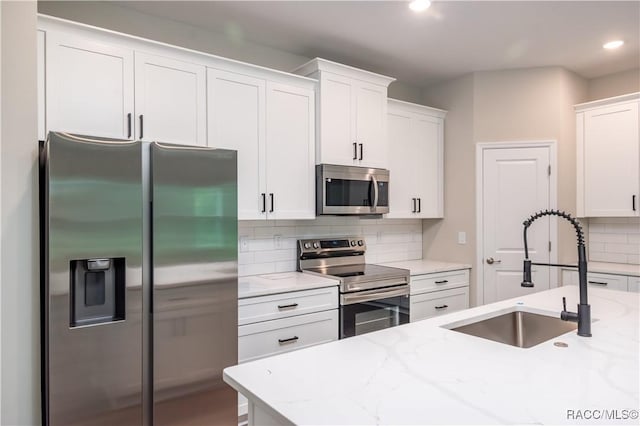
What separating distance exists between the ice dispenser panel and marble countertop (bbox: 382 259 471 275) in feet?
7.66

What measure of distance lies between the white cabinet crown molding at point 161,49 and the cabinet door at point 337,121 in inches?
5.8

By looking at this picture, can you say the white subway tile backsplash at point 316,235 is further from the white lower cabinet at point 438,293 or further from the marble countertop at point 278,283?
the white lower cabinet at point 438,293

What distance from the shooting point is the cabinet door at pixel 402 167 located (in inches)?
150

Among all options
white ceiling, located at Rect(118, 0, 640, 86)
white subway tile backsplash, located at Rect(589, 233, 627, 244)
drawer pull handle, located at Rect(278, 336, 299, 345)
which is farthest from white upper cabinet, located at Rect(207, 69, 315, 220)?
white subway tile backsplash, located at Rect(589, 233, 627, 244)

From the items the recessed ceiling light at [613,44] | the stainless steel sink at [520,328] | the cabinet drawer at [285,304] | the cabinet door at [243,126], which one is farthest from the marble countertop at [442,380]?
the recessed ceiling light at [613,44]

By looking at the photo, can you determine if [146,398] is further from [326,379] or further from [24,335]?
[326,379]

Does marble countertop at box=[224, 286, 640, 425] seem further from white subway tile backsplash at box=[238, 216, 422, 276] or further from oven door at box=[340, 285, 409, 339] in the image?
white subway tile backsplash at box=[238, 216, 422, 276]

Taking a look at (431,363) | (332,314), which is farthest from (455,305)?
(431,363)

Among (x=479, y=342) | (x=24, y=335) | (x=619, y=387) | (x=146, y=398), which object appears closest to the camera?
(x=619, y=387)

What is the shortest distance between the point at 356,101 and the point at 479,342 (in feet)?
7.81

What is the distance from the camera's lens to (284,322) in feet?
8.71

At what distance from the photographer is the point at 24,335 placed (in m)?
1.82

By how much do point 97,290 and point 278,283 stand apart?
4.03 feet

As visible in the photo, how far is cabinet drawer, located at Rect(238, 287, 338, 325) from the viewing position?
8.19 feet
